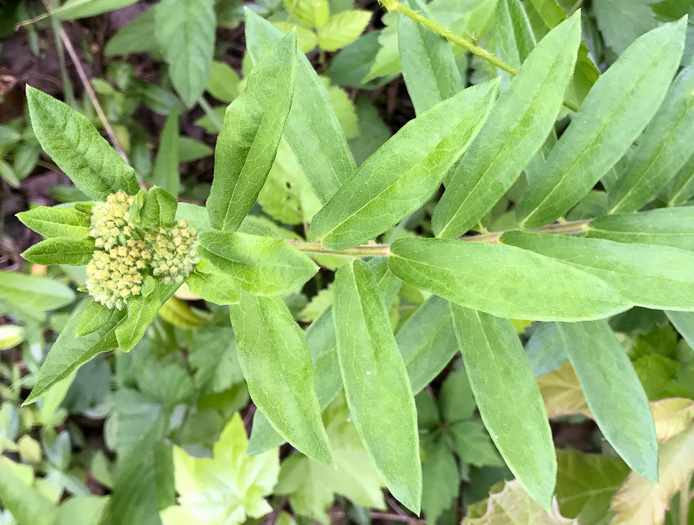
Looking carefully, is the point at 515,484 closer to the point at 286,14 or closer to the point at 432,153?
the point at 432,153

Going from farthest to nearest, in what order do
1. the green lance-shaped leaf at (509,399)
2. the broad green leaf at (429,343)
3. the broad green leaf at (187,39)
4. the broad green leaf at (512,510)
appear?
the broad green leaf at (187,39), the broad green leaf at (512,510), the broad green leaf at (429,343), the green lance-shaped leaf at (509,399)

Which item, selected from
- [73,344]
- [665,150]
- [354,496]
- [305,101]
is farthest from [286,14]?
[354,496]

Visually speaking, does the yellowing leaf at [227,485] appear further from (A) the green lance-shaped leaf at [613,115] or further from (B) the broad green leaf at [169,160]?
(A) the green lance-shaped leaf at [613,115]

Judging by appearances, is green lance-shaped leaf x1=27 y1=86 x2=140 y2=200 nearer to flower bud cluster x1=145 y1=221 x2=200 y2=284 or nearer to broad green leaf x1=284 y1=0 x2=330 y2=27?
flower bud cluster x1=145 y1=221 x2=200 y2=284

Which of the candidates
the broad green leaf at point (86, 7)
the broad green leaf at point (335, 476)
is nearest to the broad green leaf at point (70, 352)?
the broad green leaf at point (335, 476)

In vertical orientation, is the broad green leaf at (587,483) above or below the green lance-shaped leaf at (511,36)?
below

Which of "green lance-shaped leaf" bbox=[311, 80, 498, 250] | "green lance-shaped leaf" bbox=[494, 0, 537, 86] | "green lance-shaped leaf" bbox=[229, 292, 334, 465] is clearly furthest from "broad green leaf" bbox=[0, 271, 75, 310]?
"green lance-shaped leaf" bbox=[494, 0, 537, 86]
